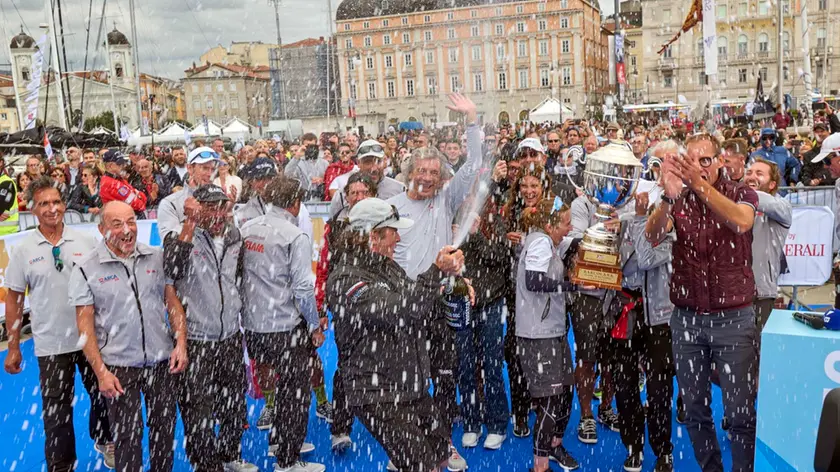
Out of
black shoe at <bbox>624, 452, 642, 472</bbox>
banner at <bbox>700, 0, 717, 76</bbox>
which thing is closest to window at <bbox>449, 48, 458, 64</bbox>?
black shoe at <bbox>624, 452, 642, 472</bbox>

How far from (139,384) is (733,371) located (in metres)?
3.49

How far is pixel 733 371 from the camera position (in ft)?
13.1

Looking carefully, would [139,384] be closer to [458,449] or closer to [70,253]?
[70,253]

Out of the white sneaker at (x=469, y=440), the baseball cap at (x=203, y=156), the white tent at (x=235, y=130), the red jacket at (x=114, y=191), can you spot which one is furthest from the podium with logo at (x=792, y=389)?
the white tent at (x=235, y=130)

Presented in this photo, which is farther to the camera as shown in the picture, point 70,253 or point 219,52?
point 219,52

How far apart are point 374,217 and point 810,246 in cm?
558

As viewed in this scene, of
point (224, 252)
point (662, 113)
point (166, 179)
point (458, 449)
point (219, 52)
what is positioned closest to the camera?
point (224, 252)

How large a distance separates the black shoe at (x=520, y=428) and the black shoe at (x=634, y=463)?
36.0 inches

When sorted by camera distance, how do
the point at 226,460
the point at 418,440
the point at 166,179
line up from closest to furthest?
the point at 418,440
the point at 226,460
the point at 166,179

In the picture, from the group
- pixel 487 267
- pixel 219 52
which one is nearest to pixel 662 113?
pixel 487 267

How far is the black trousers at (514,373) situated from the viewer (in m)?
5.48

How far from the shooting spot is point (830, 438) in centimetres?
151

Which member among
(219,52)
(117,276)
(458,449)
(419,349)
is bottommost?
(458,449)

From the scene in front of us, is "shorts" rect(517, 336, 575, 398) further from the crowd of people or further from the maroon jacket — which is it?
the maroon jacket
